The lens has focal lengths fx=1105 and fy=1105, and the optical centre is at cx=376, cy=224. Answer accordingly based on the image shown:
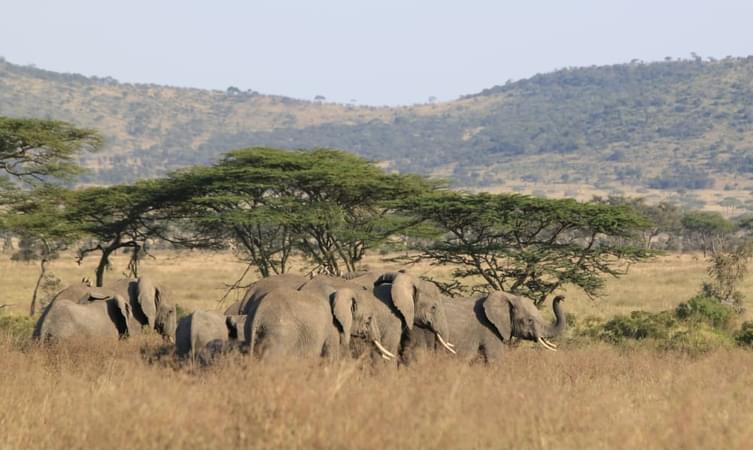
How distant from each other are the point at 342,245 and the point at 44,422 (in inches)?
803

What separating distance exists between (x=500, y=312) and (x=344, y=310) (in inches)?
130

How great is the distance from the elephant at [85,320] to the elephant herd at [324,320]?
0.05ft

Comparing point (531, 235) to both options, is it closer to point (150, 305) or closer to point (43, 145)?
point (150, 305)

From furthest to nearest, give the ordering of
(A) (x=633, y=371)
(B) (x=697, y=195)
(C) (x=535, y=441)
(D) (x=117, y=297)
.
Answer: (B) (x=697, y=195)
(D) (x=117, y=297)
(A) (x=633, y=371)
(C) (x=535, y=441)

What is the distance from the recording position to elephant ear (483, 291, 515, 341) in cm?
1553

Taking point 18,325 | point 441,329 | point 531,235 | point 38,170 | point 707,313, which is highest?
point 38,170

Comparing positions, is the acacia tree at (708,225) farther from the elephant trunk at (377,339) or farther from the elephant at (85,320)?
the elephant trunk at (377,339)

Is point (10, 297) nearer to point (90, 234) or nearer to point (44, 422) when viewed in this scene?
point (90, 234)

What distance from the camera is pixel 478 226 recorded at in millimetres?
27672

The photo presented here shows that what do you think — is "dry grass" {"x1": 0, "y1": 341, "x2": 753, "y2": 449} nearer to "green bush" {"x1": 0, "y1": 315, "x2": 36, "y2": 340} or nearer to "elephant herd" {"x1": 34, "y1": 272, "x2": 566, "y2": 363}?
"elephant herd" {"x1": 34, "y1": 272, "x2": 566, "y2": 363}

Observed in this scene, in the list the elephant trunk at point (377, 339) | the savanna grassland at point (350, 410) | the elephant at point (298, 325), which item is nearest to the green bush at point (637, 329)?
the elephant trunk at point (377, 339)

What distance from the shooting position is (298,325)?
40.0 ft

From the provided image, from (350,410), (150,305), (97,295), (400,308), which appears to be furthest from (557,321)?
(350,410)

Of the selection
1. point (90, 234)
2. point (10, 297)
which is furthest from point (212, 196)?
point (10, 297)
